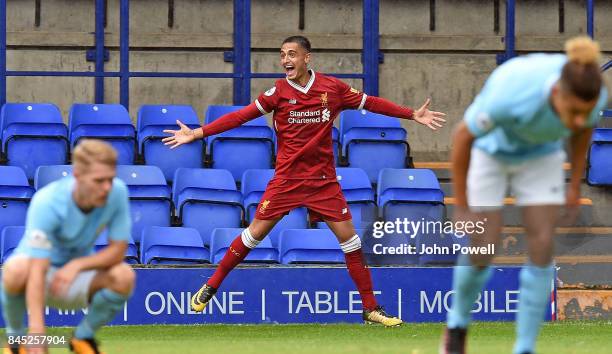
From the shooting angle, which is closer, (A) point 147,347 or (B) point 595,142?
(A) point 147,347

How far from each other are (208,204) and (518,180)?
5.22 m

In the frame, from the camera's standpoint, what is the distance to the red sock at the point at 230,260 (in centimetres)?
892

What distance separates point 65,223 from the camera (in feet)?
18.4

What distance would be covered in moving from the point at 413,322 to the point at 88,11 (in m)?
5.72

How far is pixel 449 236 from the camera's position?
10.4 metres

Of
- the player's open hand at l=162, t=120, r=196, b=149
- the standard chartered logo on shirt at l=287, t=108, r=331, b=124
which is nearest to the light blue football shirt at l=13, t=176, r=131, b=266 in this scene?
the player's open hand at l=162, t=120, r=196, b=149

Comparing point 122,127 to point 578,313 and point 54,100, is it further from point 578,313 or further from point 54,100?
point 578,313

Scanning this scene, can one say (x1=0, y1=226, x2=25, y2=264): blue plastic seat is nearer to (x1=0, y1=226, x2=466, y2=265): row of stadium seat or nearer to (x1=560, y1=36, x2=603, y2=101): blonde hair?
(x1=0, y1=226, x2=466, y2=265): row of stadium seat

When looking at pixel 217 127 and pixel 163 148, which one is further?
pixel 163 148

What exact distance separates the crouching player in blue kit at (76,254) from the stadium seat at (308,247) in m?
4.25

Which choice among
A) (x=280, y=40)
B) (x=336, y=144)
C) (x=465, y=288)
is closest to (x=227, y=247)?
(x=336, y=144)

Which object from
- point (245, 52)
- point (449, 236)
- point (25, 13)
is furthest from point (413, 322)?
point (25, 13)

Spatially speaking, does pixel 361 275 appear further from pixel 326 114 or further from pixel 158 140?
pixel 158 140

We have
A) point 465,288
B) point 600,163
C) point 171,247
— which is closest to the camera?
point 465,288
